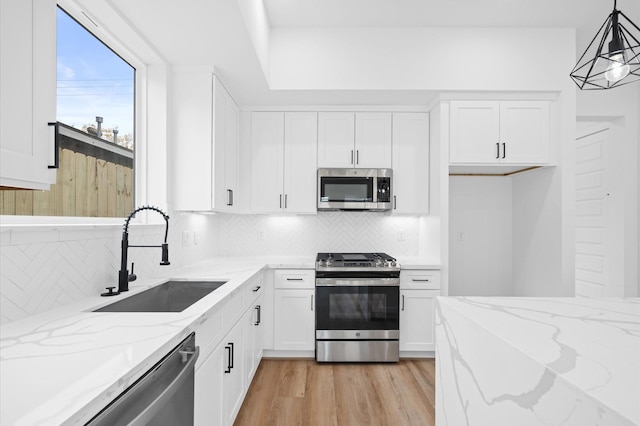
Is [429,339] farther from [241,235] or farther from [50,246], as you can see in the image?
[50,246]

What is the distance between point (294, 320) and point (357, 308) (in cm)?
58

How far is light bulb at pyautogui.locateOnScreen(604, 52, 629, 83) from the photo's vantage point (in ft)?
4.89

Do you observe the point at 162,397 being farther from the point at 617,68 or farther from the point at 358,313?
the point at 617,68

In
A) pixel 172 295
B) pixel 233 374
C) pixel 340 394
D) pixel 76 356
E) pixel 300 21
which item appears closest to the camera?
pixel 76 356

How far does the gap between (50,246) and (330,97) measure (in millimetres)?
2396

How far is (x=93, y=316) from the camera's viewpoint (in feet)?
4.31

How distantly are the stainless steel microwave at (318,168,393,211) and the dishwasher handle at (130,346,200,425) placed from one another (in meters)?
2.11

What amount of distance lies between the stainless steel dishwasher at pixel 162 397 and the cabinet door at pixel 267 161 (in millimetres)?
2092

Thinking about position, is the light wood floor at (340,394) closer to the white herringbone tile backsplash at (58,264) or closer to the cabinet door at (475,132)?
the white herringbone tile backsplash at (58,264)

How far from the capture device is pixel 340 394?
240 cm

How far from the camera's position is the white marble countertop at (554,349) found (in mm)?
591

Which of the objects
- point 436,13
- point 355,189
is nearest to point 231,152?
point 355,189

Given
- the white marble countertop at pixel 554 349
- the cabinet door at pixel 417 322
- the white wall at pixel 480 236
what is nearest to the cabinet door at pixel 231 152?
the cabinet door at pixel 417 322

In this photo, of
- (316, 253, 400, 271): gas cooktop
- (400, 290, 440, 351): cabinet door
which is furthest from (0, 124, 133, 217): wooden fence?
(400, 290, 440, 351): cabinet door
